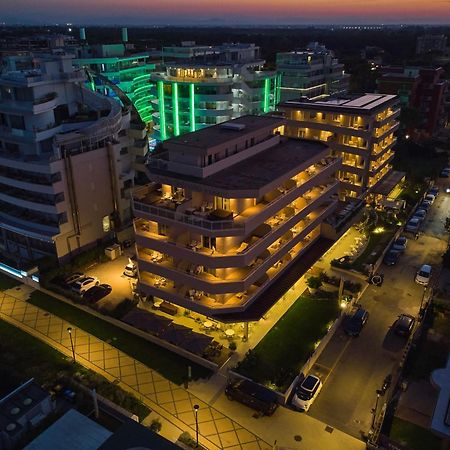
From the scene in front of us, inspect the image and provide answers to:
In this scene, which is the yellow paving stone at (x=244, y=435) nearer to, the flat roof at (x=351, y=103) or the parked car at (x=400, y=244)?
the parked car at (x=400, y=244)

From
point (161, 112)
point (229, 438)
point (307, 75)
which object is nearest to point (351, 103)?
point (307, 75)

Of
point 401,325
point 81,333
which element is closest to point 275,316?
point 401,325

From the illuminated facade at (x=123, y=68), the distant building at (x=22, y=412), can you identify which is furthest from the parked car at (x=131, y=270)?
the illuminated facade at (x=123, y=68)

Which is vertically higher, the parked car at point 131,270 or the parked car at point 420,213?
the parked car at point 131,270

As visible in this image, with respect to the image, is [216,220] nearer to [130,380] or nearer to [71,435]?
[130,380]

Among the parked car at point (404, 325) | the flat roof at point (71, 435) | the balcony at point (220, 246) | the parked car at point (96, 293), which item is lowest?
the parked car at point (404, 325)

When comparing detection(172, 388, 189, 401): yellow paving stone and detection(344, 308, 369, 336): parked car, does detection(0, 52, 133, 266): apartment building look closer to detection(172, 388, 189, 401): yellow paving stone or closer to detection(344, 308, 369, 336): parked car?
detection(172, 388, 189, 401): yellow paving stone

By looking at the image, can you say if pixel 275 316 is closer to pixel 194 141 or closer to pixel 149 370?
pixel 149 370
